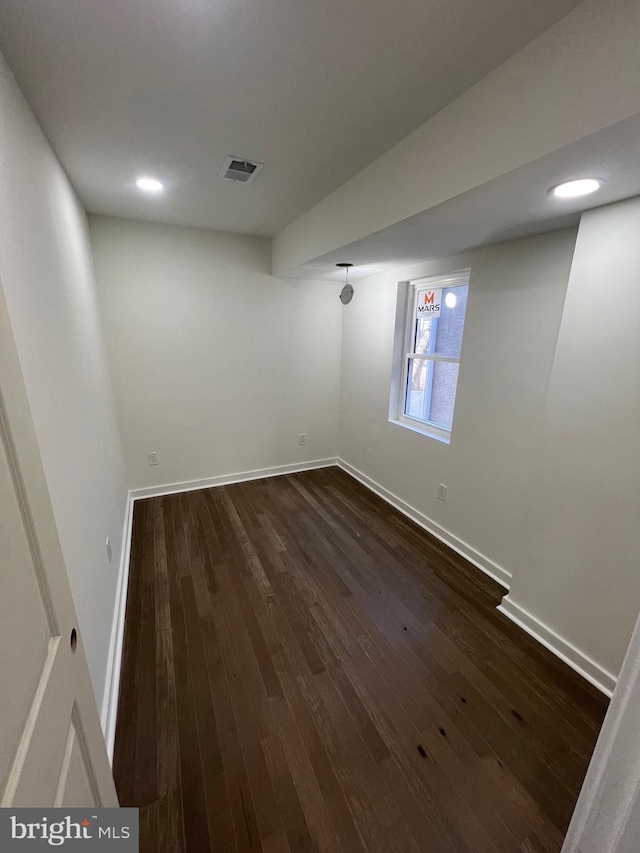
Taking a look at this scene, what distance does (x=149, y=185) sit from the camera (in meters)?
2.07

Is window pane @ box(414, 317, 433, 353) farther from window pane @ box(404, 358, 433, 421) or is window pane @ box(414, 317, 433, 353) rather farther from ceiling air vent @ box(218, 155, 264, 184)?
ceiling air vent @ box(218, 155, 264, 184)

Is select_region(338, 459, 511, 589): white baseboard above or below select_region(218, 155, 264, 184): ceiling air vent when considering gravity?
below

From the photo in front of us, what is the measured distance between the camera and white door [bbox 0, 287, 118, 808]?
54 cm

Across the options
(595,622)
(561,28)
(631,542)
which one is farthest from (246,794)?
(561,28)

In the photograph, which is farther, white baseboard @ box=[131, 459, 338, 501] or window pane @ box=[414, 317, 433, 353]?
white baseboard @ box=[131, 459, 338, 501]

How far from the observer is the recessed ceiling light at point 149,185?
1998 millimetres

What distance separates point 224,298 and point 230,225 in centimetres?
61

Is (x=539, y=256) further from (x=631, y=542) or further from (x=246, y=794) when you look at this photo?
(x=246, y=794)

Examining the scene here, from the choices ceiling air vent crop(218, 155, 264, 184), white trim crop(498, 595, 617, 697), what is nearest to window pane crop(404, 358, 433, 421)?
white trim crop(498, 595, 617, 697)

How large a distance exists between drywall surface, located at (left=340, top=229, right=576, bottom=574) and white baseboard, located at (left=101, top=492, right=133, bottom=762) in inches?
83.3

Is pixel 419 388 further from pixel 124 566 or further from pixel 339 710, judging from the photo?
pixel 124 566

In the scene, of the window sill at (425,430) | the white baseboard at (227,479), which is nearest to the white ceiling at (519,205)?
the window sill at (425,430)

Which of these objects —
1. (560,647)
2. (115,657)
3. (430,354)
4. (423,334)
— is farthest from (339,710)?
(423,334)

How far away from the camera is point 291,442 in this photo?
391 centimetres
